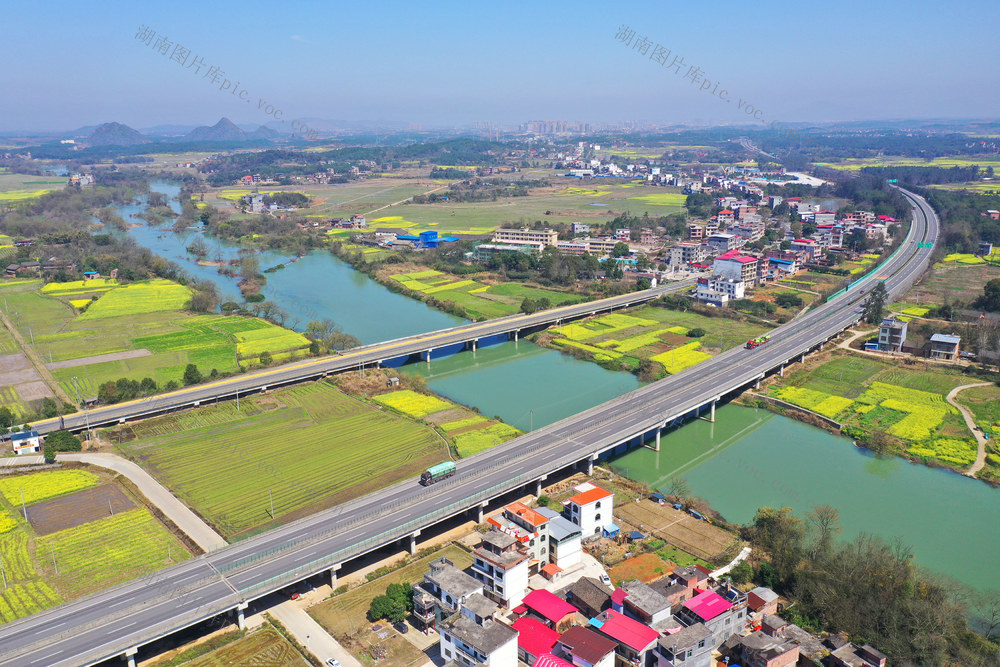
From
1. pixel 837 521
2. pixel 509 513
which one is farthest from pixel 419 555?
pixel 837 521

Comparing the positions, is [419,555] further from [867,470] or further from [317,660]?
[867,470]

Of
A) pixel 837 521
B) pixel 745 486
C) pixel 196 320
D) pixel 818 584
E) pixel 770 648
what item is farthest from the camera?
pixel 196 320

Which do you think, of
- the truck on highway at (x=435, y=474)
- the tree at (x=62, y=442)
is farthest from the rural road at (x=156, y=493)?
the truck on highway at (x=435, y=474)

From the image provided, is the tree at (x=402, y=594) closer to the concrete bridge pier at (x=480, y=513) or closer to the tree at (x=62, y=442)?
the concrete bridge pier at (x=480, y=513)

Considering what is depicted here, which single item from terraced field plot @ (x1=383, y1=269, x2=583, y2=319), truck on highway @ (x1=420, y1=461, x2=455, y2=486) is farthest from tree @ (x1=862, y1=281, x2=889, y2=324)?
truck on highway @ (x1=420, y1=461, x2=455, y2=486)

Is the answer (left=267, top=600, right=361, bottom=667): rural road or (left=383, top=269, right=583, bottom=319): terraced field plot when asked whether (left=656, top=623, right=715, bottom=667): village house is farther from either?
(left=383, top=269, right=583, bottom=319): terraced field plot

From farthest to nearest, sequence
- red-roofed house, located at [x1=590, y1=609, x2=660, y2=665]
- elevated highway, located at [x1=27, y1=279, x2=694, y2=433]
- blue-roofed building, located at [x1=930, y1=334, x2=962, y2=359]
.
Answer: blue-roofed building, located at [x1=930, y1=334, x2=962, y2=359] → elevated highway, located at [x1=27, y1=279, x2=694, y2=433] → red-roofed house, located at [x1=590, y1=609, x2=660, y2=665]
